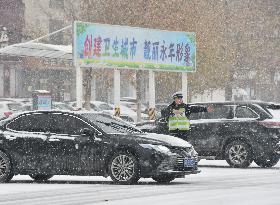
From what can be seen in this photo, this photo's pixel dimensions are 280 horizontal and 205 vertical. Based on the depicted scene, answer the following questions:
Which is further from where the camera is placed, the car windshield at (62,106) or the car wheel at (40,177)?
the car windshield at (62,106)

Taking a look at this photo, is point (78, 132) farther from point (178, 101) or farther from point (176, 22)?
point (176, 22)

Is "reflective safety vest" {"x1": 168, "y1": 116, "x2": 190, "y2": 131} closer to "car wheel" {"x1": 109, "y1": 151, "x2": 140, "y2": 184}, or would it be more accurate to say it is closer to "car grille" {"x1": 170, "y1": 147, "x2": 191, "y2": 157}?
"car grille" {"x1": 170, "y1": 147, "x2": 191, "y2": 157}

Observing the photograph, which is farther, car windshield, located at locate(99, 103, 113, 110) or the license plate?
car windshield, located at locate(99, 103, 113, 110)

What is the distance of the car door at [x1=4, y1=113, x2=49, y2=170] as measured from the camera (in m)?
17.1

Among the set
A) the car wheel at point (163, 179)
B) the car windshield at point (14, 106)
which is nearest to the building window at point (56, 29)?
the car windshield at point (14, 106)

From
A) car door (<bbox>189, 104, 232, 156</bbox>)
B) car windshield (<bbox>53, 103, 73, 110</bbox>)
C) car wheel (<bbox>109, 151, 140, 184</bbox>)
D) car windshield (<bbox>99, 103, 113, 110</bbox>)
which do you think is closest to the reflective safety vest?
car door (<bbox>189, 104, 232, 156</bbox>)

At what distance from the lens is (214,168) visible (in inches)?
860

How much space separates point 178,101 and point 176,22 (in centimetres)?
2730

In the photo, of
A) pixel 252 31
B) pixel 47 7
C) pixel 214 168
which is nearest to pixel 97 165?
pixel 214 168

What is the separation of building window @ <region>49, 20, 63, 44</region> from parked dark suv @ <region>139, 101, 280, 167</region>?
133 ft

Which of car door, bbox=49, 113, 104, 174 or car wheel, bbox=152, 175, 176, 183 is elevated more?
car door, bbox=49, 113, 104, 174

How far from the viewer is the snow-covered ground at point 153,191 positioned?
522 inches

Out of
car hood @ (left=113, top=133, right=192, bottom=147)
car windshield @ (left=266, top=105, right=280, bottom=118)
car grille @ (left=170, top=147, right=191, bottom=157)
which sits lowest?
car grille @ (left=170, top=147, right=191, bottom=157)

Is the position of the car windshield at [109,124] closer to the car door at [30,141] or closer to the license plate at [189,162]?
the car door at [30,141]
